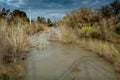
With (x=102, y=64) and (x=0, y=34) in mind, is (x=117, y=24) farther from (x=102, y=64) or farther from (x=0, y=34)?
(x=0, y=34)

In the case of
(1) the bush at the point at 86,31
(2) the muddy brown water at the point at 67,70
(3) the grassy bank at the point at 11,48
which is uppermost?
(1) the bush at the point at 86,31

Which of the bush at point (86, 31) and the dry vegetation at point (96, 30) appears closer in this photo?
the dry vegetation at point (96, 30)

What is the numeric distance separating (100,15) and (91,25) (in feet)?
4.17

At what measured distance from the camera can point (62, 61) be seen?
8.08m

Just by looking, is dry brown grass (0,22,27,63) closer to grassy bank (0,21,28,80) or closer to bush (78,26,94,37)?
grassy bank (0,21,28,80)

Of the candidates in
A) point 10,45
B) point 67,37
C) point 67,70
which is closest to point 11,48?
point 10,45

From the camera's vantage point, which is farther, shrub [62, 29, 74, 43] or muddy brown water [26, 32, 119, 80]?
shrub [62, 29, 74, 43]

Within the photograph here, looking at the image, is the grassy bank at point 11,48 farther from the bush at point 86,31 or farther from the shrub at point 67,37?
the bush at point 86,31

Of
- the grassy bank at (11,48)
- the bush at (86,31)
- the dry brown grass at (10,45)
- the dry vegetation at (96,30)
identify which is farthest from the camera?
the bush at (86,31)

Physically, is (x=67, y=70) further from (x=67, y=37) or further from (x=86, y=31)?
(x=86, y=31)

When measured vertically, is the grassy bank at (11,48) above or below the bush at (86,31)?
below

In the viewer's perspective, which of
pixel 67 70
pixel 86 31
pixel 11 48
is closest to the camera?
pixel 67 70

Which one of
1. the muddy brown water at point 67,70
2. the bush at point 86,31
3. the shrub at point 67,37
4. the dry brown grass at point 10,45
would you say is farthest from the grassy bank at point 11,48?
the bush at point 86,31

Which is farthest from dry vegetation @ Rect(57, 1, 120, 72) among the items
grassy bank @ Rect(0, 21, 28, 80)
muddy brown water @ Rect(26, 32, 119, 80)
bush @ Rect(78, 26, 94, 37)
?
grassy bank @ Rect(0, 21, 28, 80)
